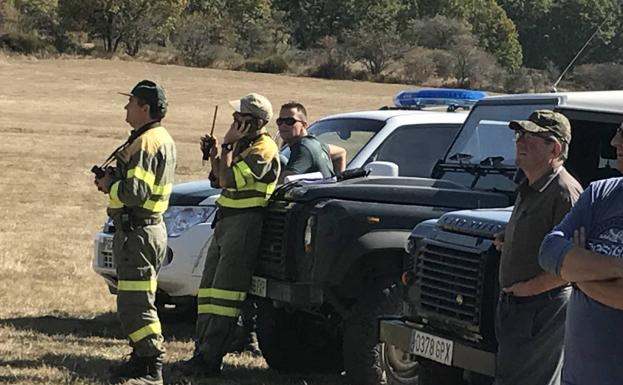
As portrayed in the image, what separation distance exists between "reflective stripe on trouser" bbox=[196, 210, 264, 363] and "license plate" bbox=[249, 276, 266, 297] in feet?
0.19

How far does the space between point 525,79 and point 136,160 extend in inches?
863

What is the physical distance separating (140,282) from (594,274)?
3.89 meters

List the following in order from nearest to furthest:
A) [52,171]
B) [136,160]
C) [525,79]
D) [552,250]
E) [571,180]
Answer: [552,250], [571,180], [136,160], [52,171], [525,79]

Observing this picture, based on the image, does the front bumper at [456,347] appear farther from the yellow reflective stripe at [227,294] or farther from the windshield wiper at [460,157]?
the windshield wiper at [460,157]

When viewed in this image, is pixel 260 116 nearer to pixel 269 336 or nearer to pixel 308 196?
pixel 308 196

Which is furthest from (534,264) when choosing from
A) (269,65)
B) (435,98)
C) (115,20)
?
(115,20)

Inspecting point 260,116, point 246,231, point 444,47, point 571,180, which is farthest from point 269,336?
point 444,47

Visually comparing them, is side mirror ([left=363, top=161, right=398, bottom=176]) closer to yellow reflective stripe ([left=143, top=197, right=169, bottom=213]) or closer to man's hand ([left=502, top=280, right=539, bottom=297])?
yellow reflective stripe ([left=143, top=197, right=169, bottom=213])

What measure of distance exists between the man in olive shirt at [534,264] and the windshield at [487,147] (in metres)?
1.98

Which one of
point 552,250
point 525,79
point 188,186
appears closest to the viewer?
point 552,250

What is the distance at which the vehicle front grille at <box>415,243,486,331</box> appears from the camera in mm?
5547

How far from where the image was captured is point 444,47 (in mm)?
70188

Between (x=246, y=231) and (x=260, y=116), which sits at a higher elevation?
(x=260, y=116)

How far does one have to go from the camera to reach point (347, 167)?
9.16 m
